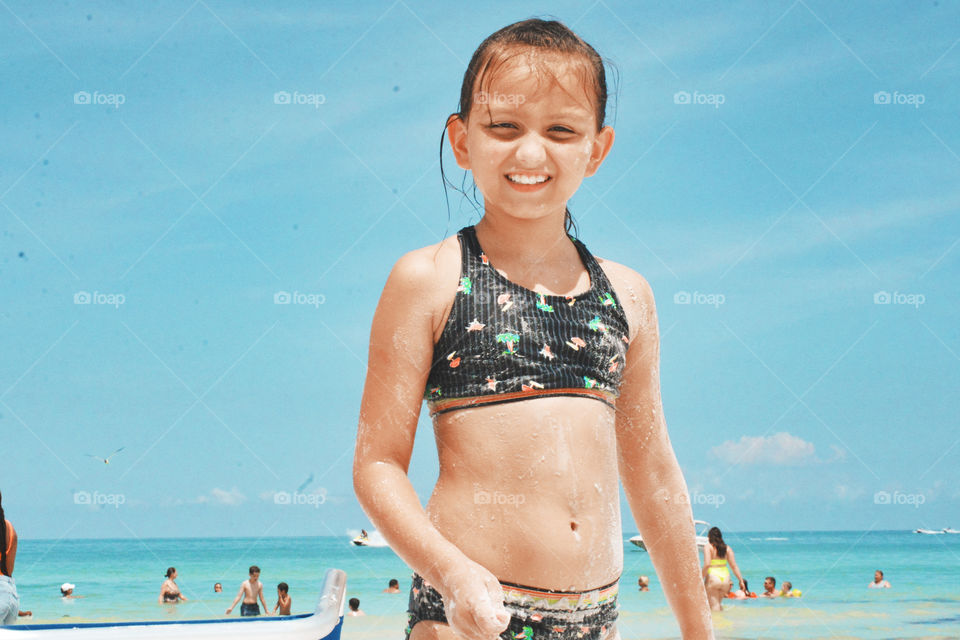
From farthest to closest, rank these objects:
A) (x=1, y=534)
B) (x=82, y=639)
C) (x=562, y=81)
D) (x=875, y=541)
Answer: (x=875, y=541), (x=1, y=534), (x=562, y=81), (x=82, y=639)

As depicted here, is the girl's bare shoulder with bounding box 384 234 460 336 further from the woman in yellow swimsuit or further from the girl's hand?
the woman in yellow swimsuit

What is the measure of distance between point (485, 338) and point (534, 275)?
257mm

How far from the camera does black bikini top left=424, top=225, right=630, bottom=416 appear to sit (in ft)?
6.45

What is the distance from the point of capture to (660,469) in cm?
229

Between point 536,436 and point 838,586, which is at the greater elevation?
point 838,586

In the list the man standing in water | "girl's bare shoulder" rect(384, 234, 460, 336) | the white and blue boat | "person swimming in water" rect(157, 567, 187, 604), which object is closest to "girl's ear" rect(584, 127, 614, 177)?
"girl's bare shoulder" rect(384, 234, 460, 336)

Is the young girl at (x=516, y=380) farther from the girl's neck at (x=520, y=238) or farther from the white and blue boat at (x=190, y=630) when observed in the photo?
the white and blue boat at (x=190, y=630)

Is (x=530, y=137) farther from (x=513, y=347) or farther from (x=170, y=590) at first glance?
(x=170, y=590)

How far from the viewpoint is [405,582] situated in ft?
77.8

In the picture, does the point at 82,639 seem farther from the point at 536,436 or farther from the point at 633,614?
the point at 633,614

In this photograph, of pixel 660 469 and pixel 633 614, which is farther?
pixel 633 614

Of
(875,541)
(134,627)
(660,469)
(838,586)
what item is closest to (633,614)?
(838,586)

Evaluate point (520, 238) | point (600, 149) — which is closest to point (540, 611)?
point (520, 238)

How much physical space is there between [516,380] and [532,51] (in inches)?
27.9
